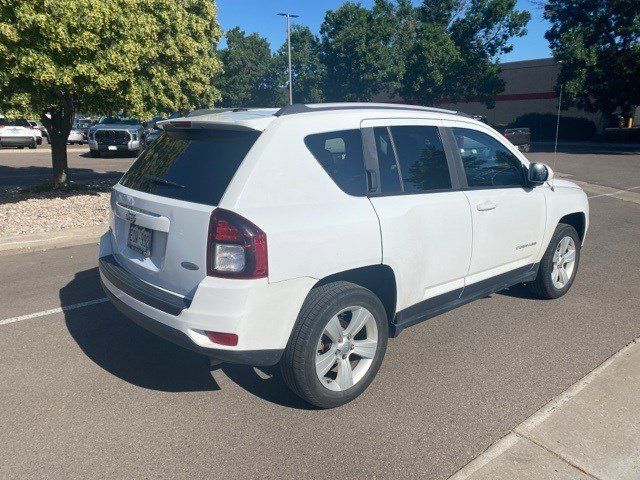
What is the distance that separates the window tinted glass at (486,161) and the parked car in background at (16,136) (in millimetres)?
27667

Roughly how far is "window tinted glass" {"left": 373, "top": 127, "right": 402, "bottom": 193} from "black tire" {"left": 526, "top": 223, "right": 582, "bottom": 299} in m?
2.23

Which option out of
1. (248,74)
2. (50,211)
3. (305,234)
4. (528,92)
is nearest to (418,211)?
(305,234)

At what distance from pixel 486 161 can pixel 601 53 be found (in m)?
30.4

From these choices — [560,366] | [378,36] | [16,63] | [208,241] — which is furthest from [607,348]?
[378,36]

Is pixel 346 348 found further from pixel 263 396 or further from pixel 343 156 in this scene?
pixel 343 156

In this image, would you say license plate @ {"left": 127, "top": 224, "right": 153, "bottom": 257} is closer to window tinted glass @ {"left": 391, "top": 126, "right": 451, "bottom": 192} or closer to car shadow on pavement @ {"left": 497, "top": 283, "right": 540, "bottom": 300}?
window tinted glass @ {"left": 391, "top": 126, "right": 451, "bottom": 192}

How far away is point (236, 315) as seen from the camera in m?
2.91

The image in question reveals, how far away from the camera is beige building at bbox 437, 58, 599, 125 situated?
4128 cm

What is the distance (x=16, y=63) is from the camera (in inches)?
329

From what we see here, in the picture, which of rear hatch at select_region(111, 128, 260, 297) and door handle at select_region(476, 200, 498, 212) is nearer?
rear hatch at select_region(111, 128, 260, 297)

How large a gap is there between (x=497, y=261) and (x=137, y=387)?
294cm

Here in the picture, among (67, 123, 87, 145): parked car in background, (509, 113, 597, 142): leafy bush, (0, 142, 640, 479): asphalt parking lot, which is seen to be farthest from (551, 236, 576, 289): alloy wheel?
(509, 113, 597, 142): leafy bush

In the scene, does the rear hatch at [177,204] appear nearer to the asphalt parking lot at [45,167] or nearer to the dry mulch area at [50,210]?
the dry mulch area at [50,210]

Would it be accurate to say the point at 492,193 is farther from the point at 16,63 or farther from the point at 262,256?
the point at 16,63
